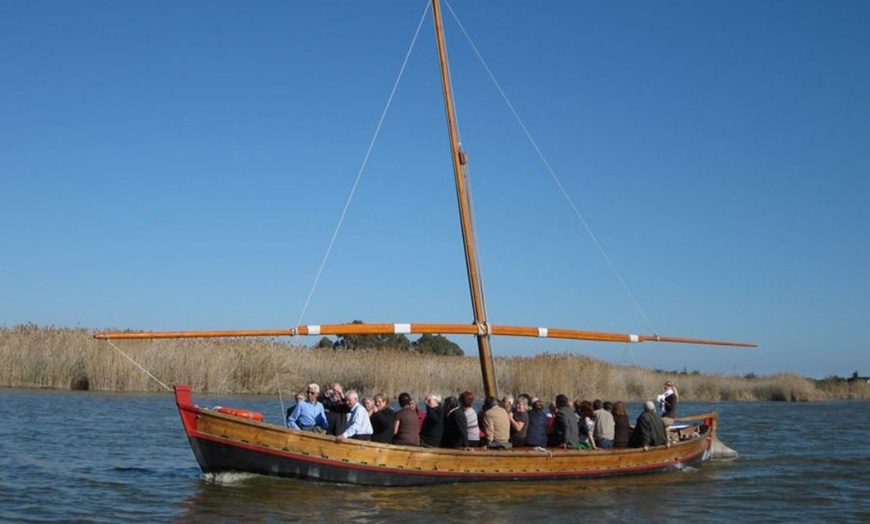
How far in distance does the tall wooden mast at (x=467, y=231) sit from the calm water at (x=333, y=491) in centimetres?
310

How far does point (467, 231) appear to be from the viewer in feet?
69.5

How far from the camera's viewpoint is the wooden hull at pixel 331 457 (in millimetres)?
16000

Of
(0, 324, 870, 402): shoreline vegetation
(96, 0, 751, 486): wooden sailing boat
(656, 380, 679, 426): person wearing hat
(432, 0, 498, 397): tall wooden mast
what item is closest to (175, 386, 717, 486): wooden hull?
(96, 0, 751, 486): wooden sailing boat

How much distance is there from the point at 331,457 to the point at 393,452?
3.59 ft

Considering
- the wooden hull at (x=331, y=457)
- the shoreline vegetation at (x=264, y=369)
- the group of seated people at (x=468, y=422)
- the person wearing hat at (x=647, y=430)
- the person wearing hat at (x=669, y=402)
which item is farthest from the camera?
the shoreline vegetation at (x=264, y=369)

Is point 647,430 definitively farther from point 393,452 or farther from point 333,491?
point 333,491

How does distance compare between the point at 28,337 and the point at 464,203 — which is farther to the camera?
the point at 28,337

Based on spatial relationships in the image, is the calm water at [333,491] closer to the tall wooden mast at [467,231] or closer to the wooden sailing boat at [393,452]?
the wooden sailing boat at [393,452]

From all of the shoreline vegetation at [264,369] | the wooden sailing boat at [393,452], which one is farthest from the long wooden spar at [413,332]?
the shoreline vegetation at [264,369]

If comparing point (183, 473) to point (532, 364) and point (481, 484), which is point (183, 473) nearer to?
point (481, 484)

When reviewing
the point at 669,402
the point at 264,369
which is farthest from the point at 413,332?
the point at 264,369

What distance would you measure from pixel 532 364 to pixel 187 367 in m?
14.4

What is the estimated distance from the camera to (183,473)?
744 inches

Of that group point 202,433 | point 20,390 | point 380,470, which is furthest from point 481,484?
point 20,390
